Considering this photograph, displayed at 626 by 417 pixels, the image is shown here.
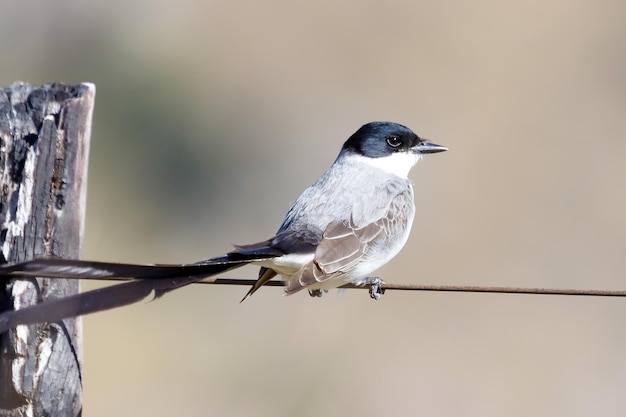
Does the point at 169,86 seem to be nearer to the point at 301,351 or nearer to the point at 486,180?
the point at 486,180

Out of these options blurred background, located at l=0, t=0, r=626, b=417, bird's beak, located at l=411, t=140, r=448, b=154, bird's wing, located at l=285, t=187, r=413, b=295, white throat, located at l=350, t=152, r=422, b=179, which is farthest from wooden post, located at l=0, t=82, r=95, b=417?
blurred background, located at l=0, t=0, r=626, b=417

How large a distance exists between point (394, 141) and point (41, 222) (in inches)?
123

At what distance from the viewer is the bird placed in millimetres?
3443

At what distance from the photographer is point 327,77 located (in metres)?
15.1

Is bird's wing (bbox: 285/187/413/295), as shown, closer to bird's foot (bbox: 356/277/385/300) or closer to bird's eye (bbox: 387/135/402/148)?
bird's foot (bbox: 356/277/385/300)

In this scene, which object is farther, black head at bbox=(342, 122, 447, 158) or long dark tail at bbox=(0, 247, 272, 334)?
black head at bbox=(342, 122, 447, 158)

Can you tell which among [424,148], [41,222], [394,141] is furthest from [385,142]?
[41,222]

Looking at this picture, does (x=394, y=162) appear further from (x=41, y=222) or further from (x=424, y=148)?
(x=41, y=222)

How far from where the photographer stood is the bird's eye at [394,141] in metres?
6.36

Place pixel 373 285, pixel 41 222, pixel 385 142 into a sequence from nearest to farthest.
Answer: pixel 41 222, pixel 373 285, pixel 385 142

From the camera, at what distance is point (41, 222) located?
3680 millimetres

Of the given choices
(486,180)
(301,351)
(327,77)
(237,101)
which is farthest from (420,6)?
(301,351)

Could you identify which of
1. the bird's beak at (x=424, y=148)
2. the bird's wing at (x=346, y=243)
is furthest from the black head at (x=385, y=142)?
the bird's wing at (x=346, y=243)

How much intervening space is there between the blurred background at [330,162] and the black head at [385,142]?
10.1ft
